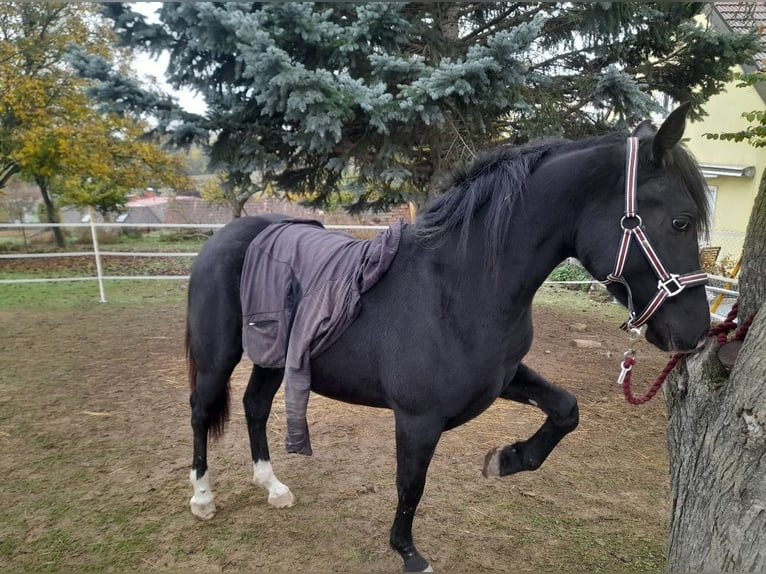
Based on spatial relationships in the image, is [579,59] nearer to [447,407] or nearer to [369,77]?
[369,77]

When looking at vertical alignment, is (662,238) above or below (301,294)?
above

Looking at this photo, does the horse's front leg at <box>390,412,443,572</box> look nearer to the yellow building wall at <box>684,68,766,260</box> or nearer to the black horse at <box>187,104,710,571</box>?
the black horse at <box>187,104,710,571</box>

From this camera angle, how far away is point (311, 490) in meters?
2.88

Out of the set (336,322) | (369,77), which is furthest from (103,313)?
(336,322)

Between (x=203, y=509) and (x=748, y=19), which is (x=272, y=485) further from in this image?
(x=748, y=19)

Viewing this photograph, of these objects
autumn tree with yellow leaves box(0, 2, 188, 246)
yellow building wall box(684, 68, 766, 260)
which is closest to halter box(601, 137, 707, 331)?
yellow building wall box(684, 68, 766, 260)

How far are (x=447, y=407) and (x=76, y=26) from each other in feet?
46.4

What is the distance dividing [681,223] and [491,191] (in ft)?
2.11

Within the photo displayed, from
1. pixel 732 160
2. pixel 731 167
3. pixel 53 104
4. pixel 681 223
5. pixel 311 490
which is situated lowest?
pixel 311 490

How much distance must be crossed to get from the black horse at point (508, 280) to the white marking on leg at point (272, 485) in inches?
32.5

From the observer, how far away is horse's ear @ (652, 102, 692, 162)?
4.83 feet

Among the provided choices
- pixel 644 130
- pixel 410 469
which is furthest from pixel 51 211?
pixel 644 130

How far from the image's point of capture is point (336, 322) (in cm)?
204

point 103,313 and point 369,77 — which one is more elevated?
point 369,77
